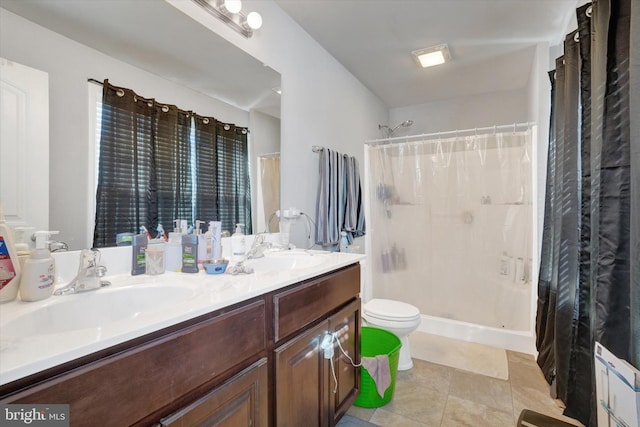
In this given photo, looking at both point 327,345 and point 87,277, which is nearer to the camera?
point 87,277

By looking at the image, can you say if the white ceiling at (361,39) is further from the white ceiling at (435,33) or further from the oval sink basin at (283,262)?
the oval sink basin at (283,262)

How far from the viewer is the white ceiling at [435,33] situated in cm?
196

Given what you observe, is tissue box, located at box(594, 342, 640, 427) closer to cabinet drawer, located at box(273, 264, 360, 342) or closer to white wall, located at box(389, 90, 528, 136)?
cabinet drawer, located at box(273, 264, 360, 342)

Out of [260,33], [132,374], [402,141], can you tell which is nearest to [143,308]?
[132,374]

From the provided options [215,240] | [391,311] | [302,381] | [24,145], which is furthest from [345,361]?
[24,145]

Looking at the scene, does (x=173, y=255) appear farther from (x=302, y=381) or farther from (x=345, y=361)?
(x=345, y=361)

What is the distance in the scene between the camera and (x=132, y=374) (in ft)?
2.06

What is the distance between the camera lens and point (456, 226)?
260 centimetres

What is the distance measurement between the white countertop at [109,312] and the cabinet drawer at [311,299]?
2.1 inches

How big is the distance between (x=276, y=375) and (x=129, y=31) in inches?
55.4

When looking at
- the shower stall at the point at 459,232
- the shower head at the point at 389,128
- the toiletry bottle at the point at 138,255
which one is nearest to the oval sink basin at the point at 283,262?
the toiletry bottle at the point at 138,255

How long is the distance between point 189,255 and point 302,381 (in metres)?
0.64

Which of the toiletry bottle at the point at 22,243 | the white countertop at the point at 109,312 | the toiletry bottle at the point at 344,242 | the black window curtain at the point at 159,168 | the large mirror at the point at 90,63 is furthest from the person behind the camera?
the toiletry bottle at the point at 344,242

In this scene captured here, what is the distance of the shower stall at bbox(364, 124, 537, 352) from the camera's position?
7.83 ft
